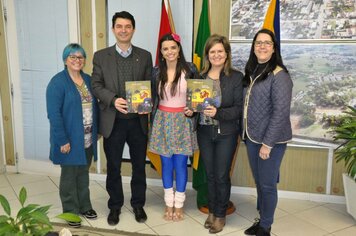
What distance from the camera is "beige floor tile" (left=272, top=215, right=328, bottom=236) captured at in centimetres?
265

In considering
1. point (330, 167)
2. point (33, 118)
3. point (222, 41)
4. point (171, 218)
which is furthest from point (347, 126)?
point (33, 118)

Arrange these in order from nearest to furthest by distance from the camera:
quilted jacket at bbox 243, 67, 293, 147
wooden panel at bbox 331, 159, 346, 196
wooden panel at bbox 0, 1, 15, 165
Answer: quilted jacket at bbox 243, 67, 293, 147, wooden panel at bbox 331, 159, 346, 196, wooden panel at bbox 0, 1, 15, 165

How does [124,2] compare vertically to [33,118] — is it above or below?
above

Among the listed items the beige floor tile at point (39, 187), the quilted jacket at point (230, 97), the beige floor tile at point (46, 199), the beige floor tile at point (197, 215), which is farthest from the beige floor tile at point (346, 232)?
the beige floor tile at point (39, 187)

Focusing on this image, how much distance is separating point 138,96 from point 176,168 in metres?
0.66

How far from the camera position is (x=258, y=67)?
7.65ft

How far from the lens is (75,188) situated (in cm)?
276

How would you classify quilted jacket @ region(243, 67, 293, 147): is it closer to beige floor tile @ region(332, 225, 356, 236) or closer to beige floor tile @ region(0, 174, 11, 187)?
beige floor tile @ region(332, 225, 356, 236)

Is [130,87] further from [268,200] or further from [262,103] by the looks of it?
[268,200]

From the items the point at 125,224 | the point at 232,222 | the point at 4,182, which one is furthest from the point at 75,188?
the point at 4,182

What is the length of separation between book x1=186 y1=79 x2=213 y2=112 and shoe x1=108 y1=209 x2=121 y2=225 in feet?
3.54

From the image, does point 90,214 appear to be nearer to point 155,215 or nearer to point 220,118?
point 155,215

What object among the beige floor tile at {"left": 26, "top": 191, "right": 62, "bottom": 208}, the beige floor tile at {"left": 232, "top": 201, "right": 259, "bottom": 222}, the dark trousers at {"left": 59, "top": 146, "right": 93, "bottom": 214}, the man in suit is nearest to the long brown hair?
the man in suit

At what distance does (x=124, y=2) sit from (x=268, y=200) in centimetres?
222
